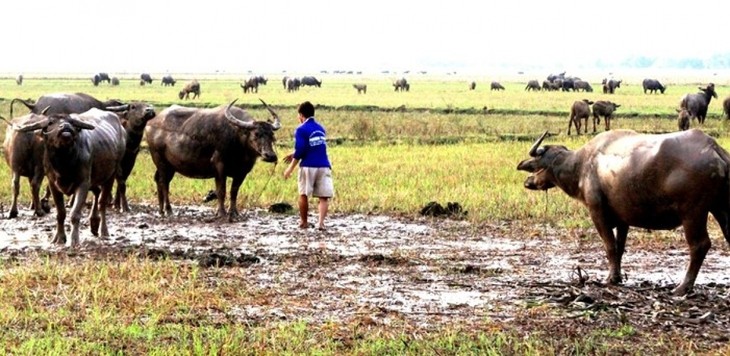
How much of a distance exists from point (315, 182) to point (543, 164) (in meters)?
3.25

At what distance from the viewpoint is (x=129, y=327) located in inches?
275

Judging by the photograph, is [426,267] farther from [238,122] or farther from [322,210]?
[238,122]

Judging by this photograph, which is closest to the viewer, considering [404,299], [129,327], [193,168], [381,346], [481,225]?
[381,346]

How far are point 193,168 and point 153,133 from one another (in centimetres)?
80

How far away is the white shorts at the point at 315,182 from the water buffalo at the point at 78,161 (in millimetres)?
1965

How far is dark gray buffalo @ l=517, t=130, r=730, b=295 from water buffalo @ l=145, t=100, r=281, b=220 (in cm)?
478

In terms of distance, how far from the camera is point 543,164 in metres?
9.73

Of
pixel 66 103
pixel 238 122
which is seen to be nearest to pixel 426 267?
pixel 238 122

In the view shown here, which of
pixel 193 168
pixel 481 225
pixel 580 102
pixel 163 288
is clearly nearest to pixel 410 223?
pixel 481 225

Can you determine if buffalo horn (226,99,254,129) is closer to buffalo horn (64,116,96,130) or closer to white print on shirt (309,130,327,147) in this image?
white print on shirt (309,130,327,147)

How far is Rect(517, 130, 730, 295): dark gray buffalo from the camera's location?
26.0 feet

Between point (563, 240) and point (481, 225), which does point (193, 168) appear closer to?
point (481, 225)

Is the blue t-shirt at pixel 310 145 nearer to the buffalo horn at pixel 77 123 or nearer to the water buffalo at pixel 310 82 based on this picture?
the buffalo horn at pixel 77 123

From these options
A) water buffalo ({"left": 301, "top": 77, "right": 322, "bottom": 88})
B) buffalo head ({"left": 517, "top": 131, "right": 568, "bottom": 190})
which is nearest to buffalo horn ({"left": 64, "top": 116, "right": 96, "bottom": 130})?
buffalo head ({"left": 517, "top": 131, "right": 568, "bottom": 190})
